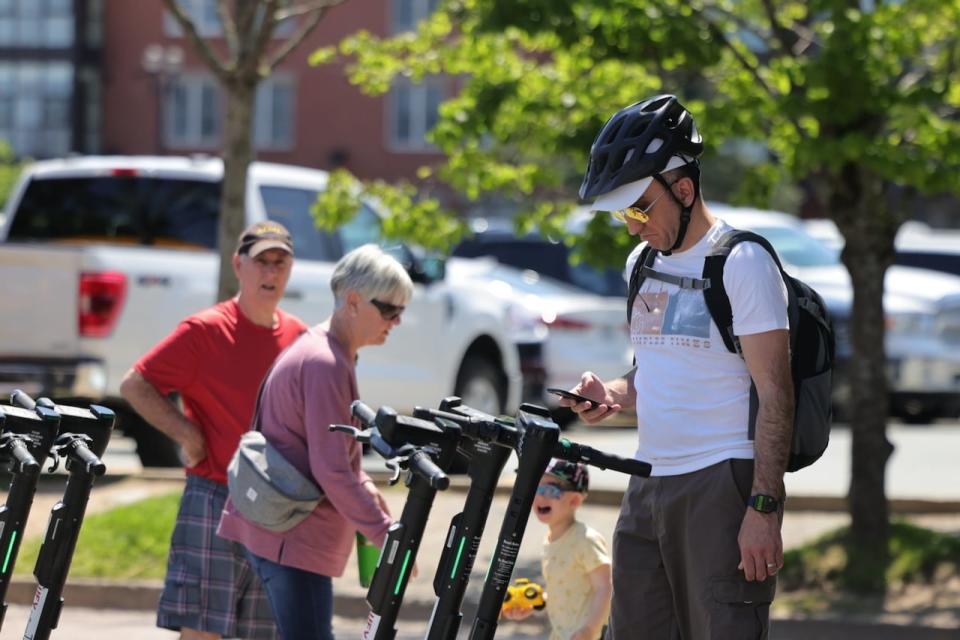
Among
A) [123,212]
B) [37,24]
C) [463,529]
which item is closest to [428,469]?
[463,529]

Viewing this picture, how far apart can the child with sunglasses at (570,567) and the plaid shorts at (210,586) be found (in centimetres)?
101

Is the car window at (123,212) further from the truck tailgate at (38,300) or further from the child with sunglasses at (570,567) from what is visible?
the child with sunglasses at (570,567)

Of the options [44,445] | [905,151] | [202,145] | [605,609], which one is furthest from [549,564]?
[202,145]

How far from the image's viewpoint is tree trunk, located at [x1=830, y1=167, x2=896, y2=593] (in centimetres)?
883

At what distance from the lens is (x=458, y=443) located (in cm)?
423

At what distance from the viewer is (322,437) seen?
5.15 m

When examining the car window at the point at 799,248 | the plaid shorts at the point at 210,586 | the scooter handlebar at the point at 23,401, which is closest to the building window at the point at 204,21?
the car window at the point at 799,248

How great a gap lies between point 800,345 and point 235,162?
20.5 ft

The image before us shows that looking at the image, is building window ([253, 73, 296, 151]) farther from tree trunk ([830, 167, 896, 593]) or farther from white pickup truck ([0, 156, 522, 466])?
tree trunk ([830, 167, 896, 593])

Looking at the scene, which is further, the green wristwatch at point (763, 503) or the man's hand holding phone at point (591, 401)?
the man's hand holding phone at point (591, 401)

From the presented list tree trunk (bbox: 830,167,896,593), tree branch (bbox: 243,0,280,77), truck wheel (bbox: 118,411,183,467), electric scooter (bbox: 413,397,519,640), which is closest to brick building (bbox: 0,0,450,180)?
truck wheel (bbox: 118,411,183,467)

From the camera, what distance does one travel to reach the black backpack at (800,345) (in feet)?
13.9

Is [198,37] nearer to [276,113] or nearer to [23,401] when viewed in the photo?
[23,401]

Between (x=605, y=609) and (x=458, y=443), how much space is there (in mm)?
1336
